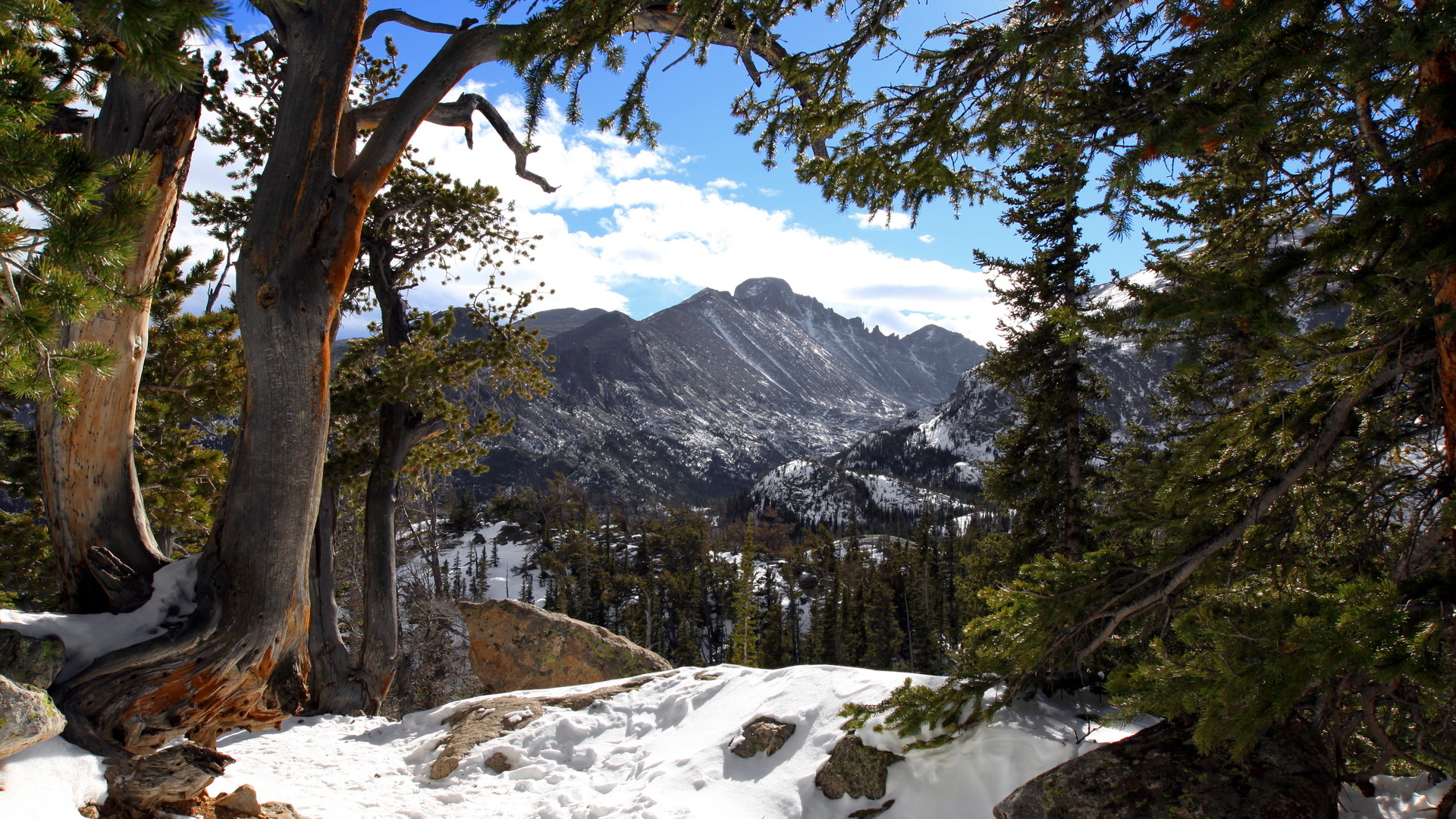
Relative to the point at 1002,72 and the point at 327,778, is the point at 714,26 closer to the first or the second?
the point at 1002,72

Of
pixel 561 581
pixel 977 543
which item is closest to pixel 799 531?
pixel 561 581

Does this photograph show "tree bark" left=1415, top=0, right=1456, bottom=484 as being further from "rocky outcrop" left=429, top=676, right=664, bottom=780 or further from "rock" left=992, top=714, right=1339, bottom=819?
"rocky outcrop" left=429, top=676, right=664, bottom=780

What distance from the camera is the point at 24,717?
131 inches

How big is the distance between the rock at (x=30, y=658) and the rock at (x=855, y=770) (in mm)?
4940

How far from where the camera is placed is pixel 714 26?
125 inches

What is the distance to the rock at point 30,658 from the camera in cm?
365

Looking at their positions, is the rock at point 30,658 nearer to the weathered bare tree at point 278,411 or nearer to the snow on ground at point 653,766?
the weathered bare tree at point 278,411

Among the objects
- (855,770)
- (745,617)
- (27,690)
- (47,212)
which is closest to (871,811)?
(855,770)

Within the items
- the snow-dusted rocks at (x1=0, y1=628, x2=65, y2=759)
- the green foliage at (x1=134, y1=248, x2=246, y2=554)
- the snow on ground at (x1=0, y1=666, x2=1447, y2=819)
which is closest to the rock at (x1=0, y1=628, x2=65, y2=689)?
the snow-dusted rocks at (x1=0, y1=628, x2=65, y2=759)

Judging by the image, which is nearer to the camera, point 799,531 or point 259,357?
point 259,357

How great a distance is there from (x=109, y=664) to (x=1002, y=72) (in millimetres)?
5950

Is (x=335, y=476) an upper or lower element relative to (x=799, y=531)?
upper

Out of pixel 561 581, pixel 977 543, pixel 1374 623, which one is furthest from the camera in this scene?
pixel 561 581

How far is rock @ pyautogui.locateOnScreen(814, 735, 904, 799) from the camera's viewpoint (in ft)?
16.6
